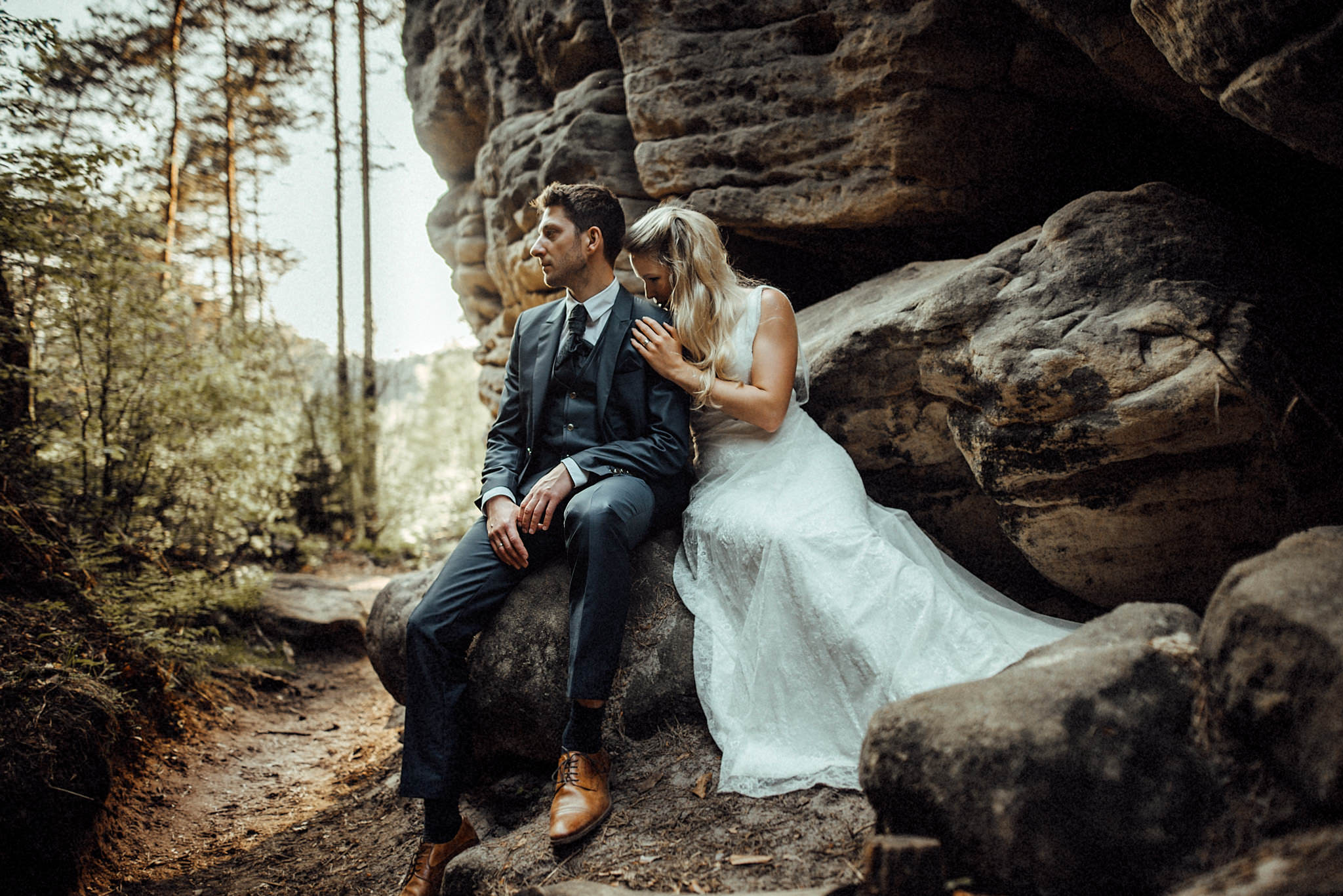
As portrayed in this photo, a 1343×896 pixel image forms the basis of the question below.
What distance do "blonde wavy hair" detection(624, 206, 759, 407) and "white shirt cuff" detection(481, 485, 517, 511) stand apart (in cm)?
105

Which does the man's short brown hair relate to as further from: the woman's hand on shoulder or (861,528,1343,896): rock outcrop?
(861,528,1343,896): rock outcrop

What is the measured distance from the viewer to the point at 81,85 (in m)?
6.62

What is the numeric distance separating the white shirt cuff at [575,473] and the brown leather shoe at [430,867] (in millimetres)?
1509

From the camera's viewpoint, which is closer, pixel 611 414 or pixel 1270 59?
pixel 1270 59

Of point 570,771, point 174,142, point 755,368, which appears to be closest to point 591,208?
point 755,368

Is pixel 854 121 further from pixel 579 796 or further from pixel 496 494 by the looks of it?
pixel 579 796

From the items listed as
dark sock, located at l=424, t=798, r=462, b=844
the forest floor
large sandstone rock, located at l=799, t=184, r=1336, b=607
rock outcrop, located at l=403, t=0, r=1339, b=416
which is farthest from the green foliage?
large sandstone rock, located at l=799, t=184, r=1336, b=607

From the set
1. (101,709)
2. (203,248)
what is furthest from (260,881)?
(203,248)

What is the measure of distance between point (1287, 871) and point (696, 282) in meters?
3.06

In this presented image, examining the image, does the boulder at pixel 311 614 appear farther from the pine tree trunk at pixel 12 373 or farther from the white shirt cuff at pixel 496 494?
the white shirt cuff at pixel 496 494

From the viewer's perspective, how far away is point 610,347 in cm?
337

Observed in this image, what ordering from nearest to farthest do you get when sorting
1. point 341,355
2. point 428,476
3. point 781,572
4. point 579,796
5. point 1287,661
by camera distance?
1. point 1287,661
2. point 579,796
3. point 781,572
4. point 341,355
5. point 428,476

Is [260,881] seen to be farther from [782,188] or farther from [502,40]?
[502,40]

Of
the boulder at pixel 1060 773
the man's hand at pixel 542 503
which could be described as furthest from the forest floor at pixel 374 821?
the man's hand at pixel 542 503
